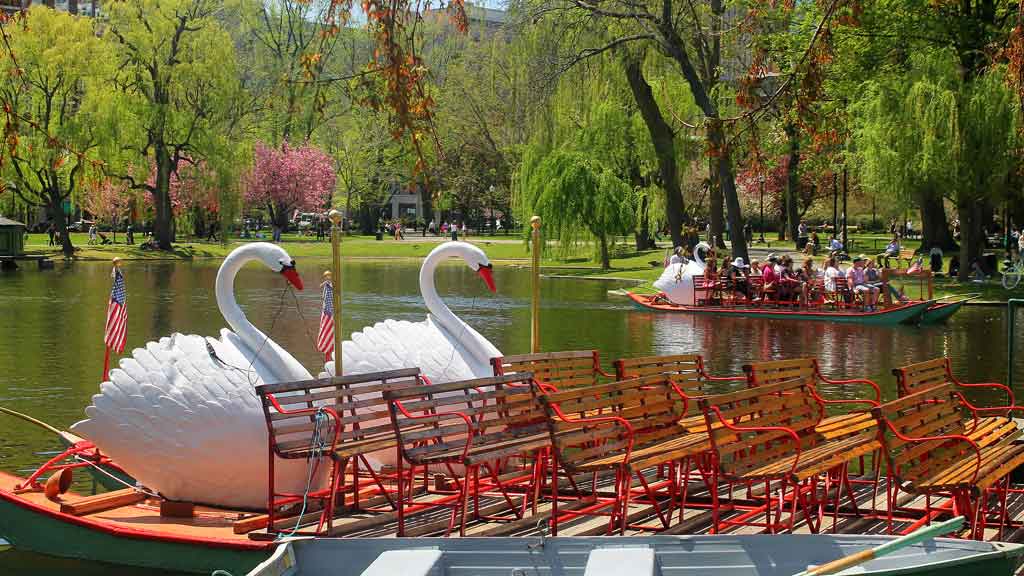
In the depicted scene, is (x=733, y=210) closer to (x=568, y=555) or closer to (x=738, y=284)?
(x=738, y=284)

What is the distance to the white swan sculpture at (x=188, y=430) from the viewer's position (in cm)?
1061

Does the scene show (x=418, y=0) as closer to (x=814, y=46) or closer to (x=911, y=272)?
(x=814, y=46)

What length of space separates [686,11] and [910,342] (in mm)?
14628

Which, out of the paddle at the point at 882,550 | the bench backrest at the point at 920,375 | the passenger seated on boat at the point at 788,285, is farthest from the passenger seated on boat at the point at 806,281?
the paddle at the point at 882,550

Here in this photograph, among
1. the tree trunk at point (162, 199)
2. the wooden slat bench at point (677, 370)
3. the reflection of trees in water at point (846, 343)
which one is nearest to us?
the wooden slat bench at point (677, 370)

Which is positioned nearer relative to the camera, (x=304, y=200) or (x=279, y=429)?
(x=279, y=429)

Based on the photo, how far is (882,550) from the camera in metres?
7.21

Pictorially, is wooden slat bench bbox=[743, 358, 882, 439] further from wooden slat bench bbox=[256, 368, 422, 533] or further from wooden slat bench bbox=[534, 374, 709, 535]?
wooden slat bench bbox=[256, 368, 422, 533]

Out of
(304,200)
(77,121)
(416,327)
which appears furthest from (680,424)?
(304,200)

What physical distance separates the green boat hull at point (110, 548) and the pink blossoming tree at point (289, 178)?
247ft

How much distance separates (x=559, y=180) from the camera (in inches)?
1900

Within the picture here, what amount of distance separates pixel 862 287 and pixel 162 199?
42.7m

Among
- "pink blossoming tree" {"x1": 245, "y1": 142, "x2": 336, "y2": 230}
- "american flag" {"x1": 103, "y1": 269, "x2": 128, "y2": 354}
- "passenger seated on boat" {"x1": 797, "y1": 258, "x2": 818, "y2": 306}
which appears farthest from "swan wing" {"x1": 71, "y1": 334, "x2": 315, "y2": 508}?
"pink blossoming tree" {"x1": 245, "y1": 142, "x2": 336, "y2": 230}

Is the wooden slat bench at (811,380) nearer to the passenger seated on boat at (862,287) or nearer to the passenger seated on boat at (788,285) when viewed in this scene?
the passenger seated on boat at (862,287)
